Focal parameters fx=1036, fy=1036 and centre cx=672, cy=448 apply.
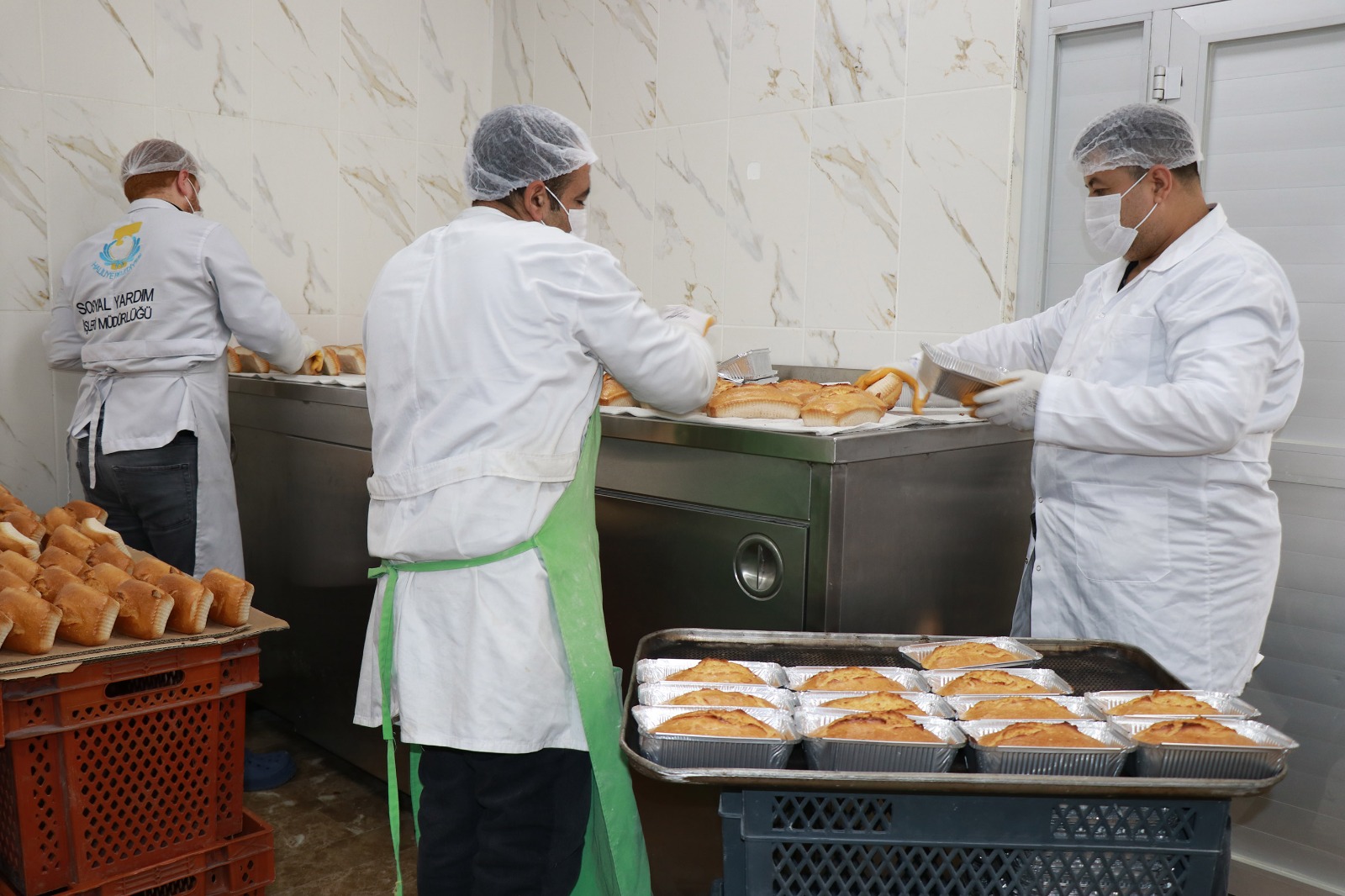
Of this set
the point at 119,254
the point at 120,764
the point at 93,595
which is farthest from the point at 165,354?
the point at 120,764

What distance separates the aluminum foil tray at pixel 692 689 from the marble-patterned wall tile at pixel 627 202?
9.06ft

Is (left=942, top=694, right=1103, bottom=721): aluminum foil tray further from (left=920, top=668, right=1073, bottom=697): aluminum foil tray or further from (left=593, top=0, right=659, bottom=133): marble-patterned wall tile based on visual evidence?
(left=593, top=0, right=659, bottom=133): marble-patterned wall tile

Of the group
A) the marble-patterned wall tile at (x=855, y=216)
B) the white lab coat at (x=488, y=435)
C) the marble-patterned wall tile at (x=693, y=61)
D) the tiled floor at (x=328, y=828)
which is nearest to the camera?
the white lab coat at (x=488, y=435)

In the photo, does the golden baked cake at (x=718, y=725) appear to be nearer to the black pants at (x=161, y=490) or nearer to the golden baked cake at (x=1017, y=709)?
the golden baked cake at (x=1017, y=709)

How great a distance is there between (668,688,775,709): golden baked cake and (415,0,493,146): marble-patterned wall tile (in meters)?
3.63

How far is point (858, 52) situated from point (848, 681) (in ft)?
7.78

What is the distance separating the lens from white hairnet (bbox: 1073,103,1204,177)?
1856 mm

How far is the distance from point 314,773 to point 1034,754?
271cm

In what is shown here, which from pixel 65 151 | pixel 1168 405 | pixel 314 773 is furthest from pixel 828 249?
pixel 65 151

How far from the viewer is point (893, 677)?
1.33 m

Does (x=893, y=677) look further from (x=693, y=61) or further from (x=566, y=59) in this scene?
(x=566, y=59)

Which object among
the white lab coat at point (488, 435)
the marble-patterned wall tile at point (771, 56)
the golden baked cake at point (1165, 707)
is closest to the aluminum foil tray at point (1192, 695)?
the golden baked cake at point (1165, 707)

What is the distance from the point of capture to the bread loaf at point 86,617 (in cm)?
198

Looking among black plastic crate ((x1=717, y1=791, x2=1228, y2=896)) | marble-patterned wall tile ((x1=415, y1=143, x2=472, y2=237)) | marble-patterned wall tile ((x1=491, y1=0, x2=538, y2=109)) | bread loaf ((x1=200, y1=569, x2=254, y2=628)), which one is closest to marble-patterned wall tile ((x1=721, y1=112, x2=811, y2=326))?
marble-patterned wall tile ((x1=491, y1=0, x2=538, y2=109))
